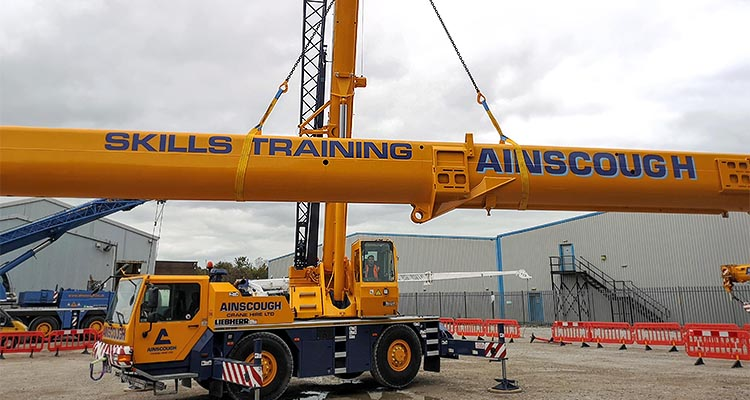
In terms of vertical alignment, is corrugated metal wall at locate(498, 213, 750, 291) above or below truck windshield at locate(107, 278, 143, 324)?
above

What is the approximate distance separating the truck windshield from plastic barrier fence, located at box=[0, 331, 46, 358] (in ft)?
38.3

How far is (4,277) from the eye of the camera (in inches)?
939

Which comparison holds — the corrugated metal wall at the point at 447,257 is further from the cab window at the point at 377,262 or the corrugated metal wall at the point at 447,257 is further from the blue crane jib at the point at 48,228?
the cab window at the point at 377,262

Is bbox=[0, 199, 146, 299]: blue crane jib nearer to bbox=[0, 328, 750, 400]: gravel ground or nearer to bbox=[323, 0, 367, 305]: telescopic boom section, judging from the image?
bbox=[0, 328, 750, 400]: gravel ground

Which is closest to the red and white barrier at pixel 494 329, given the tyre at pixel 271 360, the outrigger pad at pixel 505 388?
the outrigger pad at pixel 505 388

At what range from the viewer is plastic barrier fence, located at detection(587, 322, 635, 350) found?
20.1m

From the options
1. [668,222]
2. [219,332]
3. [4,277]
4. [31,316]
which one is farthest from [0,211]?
[668,222]

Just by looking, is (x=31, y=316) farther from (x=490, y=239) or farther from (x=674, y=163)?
(x=490, y=239)

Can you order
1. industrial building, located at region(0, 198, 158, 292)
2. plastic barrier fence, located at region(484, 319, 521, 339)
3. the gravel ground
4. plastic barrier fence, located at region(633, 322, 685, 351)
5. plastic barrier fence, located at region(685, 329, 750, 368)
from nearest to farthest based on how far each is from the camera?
the gravel ground < plastic barrier fence, located at region(685, 329, 750, 368) < plastic barrier fence, located at region(633, 322, 685, 351) < plastic barrier fence, located at region(484, 319, 521, 339) < industrial building, located at region(0, 198, 158, 292)

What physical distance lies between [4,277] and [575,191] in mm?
26231

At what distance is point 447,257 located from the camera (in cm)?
4300

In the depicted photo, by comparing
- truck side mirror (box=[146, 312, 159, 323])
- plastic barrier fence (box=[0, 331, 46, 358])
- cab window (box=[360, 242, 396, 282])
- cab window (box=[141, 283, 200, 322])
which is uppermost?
cab window (box=[360, 242, 396, 282])

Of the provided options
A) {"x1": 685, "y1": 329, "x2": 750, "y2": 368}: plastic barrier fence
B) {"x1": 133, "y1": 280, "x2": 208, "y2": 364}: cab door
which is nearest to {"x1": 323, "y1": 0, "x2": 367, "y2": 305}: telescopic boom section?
{"x1": 133, "y1": 280, "x2": 208, "y2": 364}: cab door

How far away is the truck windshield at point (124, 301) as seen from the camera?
930 cm
